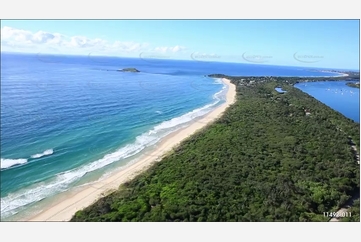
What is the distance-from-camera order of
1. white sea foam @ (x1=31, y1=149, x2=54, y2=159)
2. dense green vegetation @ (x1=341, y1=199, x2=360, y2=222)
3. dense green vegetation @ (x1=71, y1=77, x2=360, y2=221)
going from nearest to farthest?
dense green vegetation @ (x1=341, y1=199, x2=360, y2=222)
dense green vegetation @ (x1=71, y1=77, x2=360, y2=221)
white sea foam @ (x1=31, y1=149, x2=54, y2=159)

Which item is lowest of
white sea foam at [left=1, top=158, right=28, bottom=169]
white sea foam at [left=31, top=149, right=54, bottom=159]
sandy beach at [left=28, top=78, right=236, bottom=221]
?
sandy beach at [left=28, top=78, right=236, bottom=221]

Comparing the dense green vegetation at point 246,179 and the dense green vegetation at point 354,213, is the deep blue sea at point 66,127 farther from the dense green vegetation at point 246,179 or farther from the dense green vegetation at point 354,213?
the dense green vegetation at point 354,213

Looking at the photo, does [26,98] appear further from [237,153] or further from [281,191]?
[281,191]

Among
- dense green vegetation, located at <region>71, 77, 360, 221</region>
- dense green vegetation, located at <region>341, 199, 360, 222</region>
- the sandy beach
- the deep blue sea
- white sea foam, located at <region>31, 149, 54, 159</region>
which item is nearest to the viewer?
dense green vegetation, located at <region>341, 199, 360, 222</region>

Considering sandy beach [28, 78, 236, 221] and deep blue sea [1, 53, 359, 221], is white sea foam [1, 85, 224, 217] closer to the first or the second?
deep blue sea [1, 53, 359, 221]
